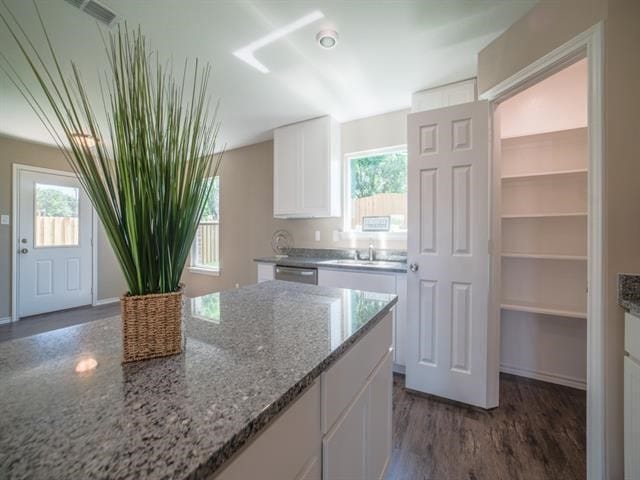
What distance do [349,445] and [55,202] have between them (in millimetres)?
5246

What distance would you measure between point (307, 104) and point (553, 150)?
2.15 m

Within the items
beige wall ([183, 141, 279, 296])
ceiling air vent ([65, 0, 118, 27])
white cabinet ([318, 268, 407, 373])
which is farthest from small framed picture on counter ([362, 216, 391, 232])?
ceiling air vent ([65, 0, 118, 27])

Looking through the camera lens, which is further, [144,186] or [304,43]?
[304,43]

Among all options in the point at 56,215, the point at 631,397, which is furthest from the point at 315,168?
the point at 56,215

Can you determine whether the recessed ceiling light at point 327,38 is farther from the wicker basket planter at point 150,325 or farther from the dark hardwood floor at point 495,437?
the dark hardwood floor at point 495,437

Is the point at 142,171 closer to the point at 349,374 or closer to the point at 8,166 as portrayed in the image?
the point at 349,374

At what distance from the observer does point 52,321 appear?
3.75 metres

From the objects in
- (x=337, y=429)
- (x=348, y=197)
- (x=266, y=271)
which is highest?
(x=348, y=197)

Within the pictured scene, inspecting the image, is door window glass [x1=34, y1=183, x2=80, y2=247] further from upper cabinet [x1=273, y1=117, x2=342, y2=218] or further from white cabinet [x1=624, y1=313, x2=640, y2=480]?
white cabinet [x1=624, y1=313, x2=640, y2=480]

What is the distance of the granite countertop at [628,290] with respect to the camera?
1184 mm

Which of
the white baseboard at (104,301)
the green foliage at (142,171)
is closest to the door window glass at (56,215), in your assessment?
the white baseboard at (104,301)

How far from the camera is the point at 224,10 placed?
5.43 ft

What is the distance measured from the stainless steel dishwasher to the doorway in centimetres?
350

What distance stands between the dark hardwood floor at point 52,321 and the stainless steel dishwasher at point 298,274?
2.71 meters
